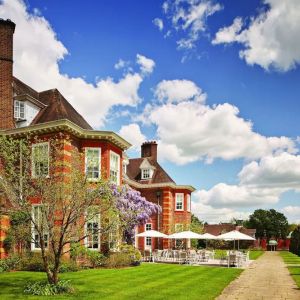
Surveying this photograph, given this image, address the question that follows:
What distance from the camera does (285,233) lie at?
104 metres

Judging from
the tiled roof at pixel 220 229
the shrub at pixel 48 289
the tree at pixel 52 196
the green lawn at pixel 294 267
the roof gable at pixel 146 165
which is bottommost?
Answer: the tiled roof at pixel 220 229

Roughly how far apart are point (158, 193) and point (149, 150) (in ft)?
19.8

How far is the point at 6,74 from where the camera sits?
2780 centimetres

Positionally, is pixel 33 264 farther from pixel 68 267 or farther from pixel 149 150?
pixel 149 150

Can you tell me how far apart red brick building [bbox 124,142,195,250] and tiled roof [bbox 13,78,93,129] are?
552 inches

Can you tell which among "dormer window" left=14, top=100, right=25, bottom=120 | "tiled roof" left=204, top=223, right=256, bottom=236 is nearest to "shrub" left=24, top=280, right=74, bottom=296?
"dormer window" left=14, top=100, right=25, bottom=120

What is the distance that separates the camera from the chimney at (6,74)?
27047mm

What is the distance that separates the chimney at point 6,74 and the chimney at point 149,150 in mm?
21272

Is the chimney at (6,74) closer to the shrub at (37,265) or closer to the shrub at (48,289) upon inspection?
the shrub at (37,265)

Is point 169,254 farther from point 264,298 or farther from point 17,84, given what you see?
point 264,298

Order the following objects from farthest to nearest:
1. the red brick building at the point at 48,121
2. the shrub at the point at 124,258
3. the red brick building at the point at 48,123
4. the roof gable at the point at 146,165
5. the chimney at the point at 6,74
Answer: the roof gable at the point at 146,165 → the chimney at the point at 6,74 → the red brick building at the point at 48,121 → the shrub at the point at 124,258 → the red brick building at the point at 48,123

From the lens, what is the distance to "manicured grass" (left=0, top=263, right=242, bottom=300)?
14094 mm

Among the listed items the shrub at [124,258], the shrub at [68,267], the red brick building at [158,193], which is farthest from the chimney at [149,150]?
the shrub at [68,267]

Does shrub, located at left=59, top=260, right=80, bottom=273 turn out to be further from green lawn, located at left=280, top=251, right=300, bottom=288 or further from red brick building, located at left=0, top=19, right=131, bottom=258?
green lawn, located at left=280, top=251, right=300, bottom=288
